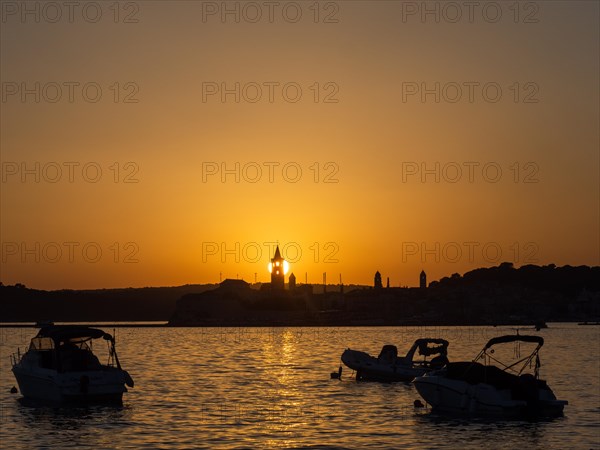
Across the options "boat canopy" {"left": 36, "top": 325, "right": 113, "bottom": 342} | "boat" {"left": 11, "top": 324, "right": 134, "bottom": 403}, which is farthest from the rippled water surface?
"boat canopy" {"left": 36, "top": 325, "right": 113, "bottom": 342}

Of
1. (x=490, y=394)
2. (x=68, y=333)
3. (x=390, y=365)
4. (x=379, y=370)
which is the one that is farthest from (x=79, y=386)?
(x=390, y=365)

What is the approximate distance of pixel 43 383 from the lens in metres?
56.5

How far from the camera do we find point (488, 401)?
168 ft

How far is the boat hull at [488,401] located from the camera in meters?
50.8

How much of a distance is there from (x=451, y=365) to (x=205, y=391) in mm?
21927

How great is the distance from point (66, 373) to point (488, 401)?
79.2 ft

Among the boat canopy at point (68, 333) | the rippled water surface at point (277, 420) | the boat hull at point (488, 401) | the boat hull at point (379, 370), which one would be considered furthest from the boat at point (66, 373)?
the boat hull at point (379, 370)

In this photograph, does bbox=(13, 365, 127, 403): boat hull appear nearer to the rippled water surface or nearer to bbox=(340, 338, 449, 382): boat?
the rippled water surface

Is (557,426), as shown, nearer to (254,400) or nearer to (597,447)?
(597,447)

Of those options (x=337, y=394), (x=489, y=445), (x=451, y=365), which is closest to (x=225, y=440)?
(x=489, y=445)

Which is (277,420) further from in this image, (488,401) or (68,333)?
(68,333)

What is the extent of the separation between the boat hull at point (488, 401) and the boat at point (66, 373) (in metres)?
18.6

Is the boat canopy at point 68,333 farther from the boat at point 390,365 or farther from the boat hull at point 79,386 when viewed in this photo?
the boat at point 390,365

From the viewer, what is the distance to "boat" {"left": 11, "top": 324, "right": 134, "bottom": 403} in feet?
180
